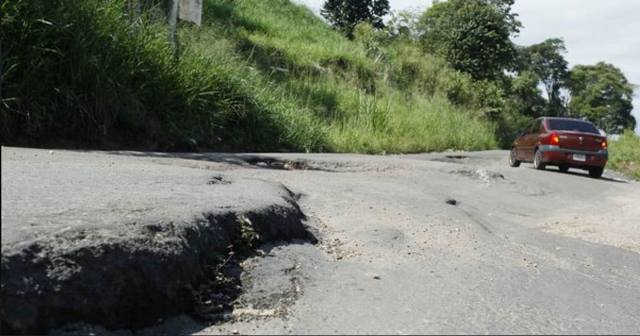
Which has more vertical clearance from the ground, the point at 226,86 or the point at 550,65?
the point at 550,65

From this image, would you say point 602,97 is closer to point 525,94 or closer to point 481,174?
point 525,94

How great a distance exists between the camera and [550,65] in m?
77.4

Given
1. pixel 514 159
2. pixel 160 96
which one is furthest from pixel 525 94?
pixel 160 96

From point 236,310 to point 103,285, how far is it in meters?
0.61

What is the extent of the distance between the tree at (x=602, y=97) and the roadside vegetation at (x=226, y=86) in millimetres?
47165

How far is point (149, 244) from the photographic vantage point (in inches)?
112

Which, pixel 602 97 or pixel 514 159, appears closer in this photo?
pixel 514 159

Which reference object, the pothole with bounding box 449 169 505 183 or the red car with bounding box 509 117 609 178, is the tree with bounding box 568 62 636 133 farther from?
the pothole with bounding box 449 169 505 183

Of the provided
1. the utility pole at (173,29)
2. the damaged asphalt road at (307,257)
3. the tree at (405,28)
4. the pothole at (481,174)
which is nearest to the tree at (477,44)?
the tree at (405,28)

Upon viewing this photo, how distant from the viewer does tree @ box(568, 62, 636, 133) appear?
244 ft

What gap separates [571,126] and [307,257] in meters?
13.4

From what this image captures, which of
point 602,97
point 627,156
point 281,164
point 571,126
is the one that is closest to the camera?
point 281,164

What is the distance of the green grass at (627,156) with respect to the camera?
866 inches

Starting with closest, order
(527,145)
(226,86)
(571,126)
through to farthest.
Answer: (226,86), (571,126), (527,145)
